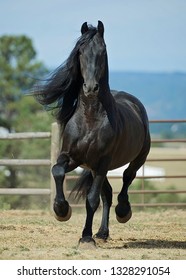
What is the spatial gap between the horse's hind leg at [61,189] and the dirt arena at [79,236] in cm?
36

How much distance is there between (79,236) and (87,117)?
6.12ft

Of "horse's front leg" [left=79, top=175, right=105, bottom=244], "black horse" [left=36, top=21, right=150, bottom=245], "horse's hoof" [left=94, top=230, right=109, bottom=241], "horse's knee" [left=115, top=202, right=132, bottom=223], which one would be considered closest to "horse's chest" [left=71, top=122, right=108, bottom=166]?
"black horse" [left=36, top=21, right=150, bottom=245]

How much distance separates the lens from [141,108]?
380 inches

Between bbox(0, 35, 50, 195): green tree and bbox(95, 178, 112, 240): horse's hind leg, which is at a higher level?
bbox(95, 178, 112, 240): horse's hind leg

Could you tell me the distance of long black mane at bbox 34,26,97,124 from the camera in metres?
7.89

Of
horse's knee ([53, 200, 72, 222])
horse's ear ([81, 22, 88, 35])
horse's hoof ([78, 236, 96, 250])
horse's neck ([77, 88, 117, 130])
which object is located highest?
horse's ear ([81, 22, 88, 35])

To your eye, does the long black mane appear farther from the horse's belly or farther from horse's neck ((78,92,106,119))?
the horse's belly

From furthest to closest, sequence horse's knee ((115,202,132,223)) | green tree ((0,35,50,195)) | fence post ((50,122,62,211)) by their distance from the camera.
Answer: green tree ((0,35,50,195)), fence post ((50,122,62,211)), horse's knee ((115,202,132,223))

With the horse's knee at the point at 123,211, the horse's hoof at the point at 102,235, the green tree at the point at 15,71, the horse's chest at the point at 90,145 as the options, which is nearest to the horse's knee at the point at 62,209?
Answer: the horse's chest at the point at 90,145

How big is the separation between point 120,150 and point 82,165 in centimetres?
58

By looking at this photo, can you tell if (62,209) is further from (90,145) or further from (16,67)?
(16,67)

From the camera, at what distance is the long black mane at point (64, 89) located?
7.89 m
